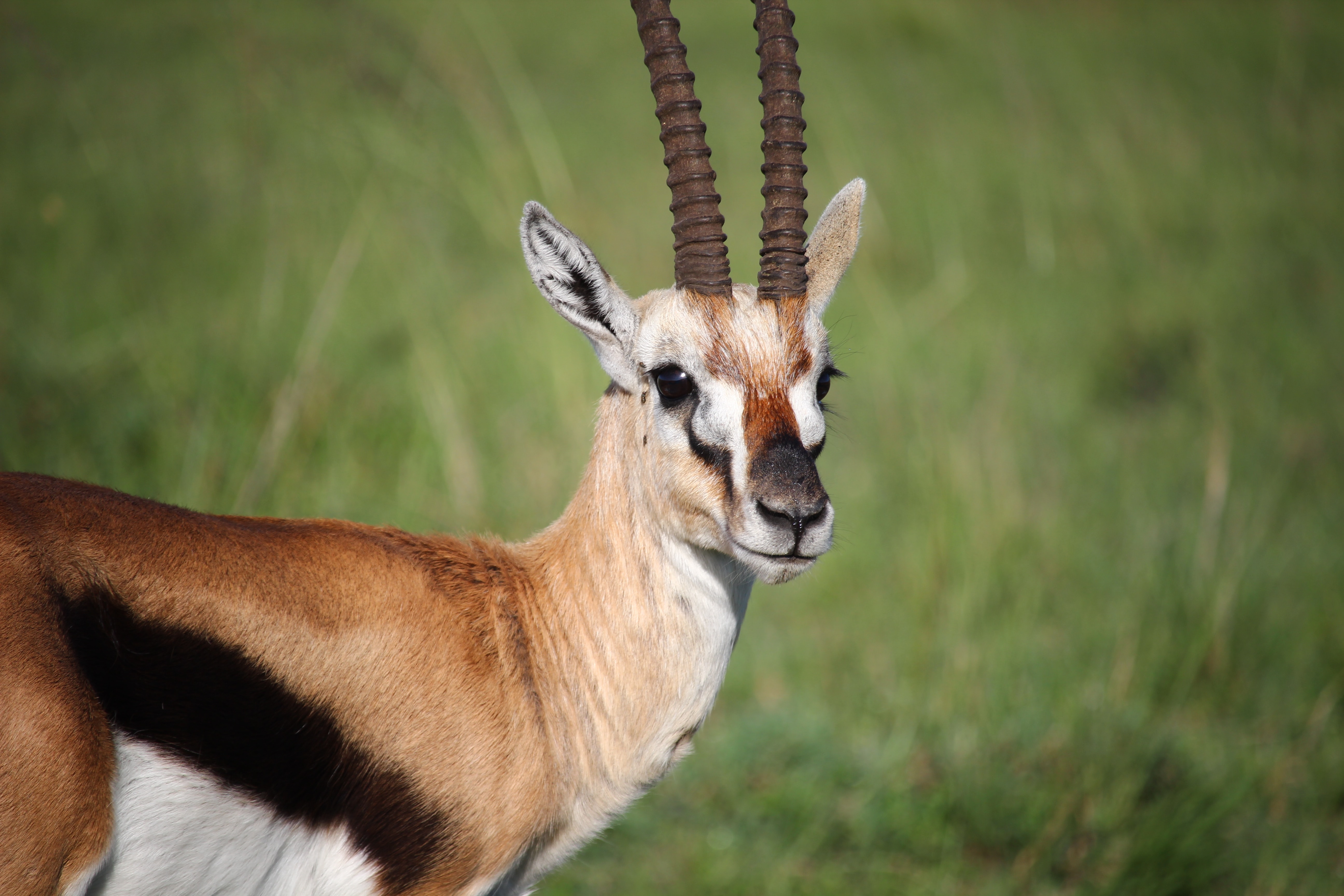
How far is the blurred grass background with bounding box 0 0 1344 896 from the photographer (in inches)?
191

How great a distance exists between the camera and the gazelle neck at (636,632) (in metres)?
3.07

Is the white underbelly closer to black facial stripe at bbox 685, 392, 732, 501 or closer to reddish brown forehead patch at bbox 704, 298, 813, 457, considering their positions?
black facial stripe at bbox 685, 392, 732, 501

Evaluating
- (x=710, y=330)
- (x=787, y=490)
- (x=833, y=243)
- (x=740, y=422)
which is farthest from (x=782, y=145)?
(x=787, y=490)

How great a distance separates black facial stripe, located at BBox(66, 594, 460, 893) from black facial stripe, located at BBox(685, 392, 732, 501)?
1285 millimetres

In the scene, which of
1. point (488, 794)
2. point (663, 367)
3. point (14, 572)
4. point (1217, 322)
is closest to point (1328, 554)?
point (1217, 322)

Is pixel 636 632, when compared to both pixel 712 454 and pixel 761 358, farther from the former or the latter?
pixel 761 358

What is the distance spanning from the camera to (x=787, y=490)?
266cm

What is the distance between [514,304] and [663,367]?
6.09 m

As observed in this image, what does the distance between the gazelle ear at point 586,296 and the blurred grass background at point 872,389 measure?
869mm

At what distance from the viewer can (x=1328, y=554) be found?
728cm

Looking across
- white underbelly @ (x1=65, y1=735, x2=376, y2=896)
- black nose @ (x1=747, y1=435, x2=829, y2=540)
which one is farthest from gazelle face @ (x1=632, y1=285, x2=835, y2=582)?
white underbelly @ (x1=65, y1=735, x2=376, y2=896)

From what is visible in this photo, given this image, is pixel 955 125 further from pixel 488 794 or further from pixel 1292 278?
pixel 488 794

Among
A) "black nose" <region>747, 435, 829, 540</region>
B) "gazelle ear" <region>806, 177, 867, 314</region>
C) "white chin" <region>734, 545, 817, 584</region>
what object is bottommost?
"white chin" <region>734, 545, 817, 584</region>

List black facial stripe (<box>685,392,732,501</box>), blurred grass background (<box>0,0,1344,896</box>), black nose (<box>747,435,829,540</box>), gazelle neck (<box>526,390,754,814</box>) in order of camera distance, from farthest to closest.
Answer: blurred grass background (<box>0,0,1344,896</box>), gazelle neck (<box>526,390,754,814</box>), black facial stripe (<box>685,392,732,501</box>), black nose (<box>747,435,829,540</box>)
